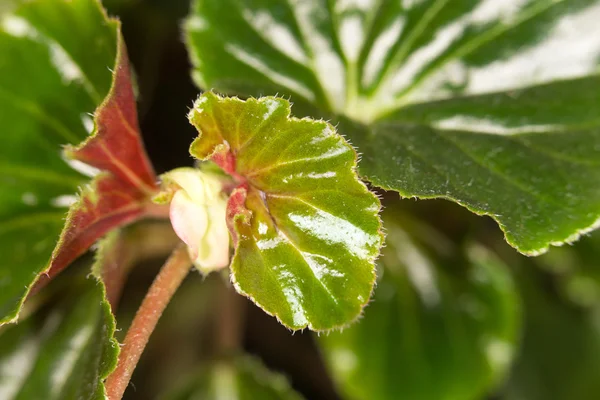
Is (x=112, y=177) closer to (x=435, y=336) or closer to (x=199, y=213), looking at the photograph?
(x=199, y=213)

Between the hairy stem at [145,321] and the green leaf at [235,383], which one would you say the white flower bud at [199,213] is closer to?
the hairy stem at [145,321]

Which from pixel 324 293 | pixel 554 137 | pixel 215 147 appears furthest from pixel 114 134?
pixel 554 137

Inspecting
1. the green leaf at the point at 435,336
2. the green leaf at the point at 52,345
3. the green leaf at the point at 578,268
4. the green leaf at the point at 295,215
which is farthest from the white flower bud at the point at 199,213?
the green leaf at the point at 578,268

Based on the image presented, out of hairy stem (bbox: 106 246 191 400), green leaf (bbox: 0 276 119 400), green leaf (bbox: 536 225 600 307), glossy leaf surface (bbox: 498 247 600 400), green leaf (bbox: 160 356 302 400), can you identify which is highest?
hairy stem (bbox: 106 246 191 400)

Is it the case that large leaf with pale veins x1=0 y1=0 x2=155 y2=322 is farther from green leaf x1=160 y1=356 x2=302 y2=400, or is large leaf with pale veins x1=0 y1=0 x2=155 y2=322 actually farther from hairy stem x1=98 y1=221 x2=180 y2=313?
green leaf x1=160 y1=356 x2=302 y2=400

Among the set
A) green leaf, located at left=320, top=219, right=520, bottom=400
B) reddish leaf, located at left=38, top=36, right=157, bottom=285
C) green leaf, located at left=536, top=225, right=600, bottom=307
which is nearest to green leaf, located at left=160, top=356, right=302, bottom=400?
green leaf, located at left=320, top=219, right=520, bottom=400
